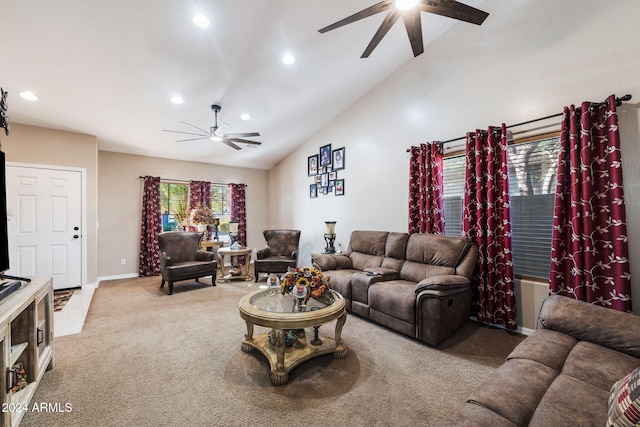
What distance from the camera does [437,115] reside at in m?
3.65

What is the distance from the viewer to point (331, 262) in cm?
394

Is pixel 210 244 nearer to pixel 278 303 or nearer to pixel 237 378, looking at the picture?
pixel 278 303

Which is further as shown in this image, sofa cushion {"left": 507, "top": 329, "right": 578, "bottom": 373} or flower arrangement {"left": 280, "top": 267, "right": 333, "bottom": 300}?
flower arrangement {"left": 280, "top": 267, "right": 333, "bottom": 300}

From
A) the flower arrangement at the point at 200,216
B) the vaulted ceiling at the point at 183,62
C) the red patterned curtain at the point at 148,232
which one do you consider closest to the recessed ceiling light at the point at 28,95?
the vaulted ceiling at the point at 183,62

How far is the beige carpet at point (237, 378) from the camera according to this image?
5.58 ft

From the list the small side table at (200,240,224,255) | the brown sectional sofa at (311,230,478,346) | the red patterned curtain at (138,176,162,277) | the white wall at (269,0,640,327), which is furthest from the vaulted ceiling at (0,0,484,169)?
the brown sectional sofa at (311,230,478,346)

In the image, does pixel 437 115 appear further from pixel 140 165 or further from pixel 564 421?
pixel 140 165

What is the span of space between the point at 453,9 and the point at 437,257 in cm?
241

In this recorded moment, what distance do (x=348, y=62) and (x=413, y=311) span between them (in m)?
3.20

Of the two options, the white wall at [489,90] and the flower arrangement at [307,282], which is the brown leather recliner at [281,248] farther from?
the flower arrangement at [307,282]

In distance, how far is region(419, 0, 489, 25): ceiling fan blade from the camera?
2.02 m

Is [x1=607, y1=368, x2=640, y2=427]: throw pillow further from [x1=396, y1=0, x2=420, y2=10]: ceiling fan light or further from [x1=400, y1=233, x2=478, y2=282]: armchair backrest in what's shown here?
[x1=396, y1=0, x2=420, y2=10]: ceiling fan light

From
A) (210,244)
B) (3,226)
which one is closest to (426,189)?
(3,226)

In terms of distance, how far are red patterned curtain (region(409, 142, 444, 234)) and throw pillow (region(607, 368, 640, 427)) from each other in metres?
2.62
